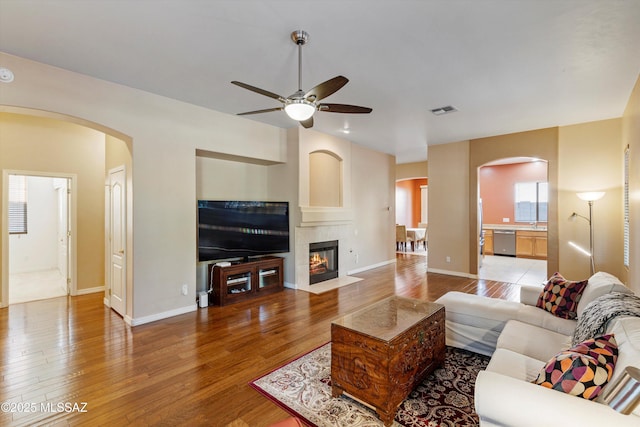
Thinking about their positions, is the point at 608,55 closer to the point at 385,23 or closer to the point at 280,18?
the point at 385,23

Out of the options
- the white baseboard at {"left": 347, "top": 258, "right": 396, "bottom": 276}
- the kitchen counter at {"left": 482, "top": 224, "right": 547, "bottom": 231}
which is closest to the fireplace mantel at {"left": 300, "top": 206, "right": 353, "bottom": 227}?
the white baseboard at {"left": 347, "top": 258, "right": 396, "bottom": 276}

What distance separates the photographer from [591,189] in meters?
5.16

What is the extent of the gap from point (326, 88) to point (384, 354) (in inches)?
84.1

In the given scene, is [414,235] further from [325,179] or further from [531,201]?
[325,179]

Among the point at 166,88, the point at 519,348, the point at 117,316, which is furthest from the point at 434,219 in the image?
the point at 117,316

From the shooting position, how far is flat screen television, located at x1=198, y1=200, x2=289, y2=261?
→ 15.0 ft

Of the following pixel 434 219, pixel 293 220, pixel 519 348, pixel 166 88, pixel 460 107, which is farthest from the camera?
pixel 434 219

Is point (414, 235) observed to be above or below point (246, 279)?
above

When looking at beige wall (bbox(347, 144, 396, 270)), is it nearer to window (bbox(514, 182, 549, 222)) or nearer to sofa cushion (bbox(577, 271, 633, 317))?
window (bbox(514, 182, 549, 222))

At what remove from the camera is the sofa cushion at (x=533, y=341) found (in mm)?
2182

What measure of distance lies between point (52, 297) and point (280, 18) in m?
5.86

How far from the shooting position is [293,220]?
18.4 feet

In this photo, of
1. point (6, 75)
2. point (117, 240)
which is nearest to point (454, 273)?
point (117, 240)

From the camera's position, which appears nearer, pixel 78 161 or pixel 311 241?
pixel 78 161
